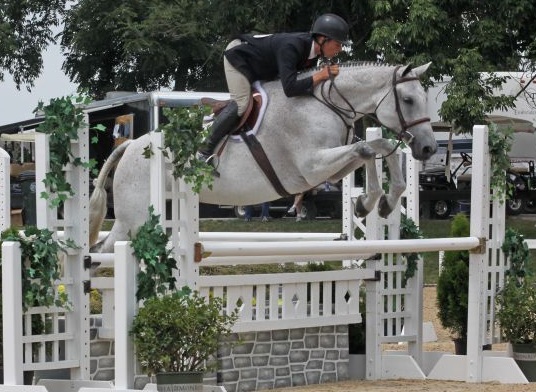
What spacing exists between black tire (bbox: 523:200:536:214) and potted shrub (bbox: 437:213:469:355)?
15.5 m

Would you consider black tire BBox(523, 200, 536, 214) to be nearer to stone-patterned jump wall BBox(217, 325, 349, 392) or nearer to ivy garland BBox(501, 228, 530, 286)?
ivy garland BBox(501, 228, 530, 286)

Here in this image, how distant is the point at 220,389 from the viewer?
649 cm

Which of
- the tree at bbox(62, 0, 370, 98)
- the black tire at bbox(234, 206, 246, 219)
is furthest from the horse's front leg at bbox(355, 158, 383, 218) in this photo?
the black tire at bbox(234, 206, 246, 219)

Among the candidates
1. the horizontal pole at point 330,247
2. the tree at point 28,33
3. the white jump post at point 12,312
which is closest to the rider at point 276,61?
the horizontal pole at point 330,247

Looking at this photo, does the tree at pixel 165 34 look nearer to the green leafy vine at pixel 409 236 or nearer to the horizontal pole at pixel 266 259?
the green leafy vine at pixel 409 236

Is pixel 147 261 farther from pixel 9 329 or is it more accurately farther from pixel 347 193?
pixel 347 193

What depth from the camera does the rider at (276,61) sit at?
787 centimetres

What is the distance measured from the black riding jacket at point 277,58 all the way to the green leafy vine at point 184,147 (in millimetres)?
1369

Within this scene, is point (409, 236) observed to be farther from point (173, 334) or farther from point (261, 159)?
point (173, 334)

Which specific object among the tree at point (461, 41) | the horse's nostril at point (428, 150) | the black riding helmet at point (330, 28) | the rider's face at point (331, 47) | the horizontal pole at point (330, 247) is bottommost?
the horizontal pole at point (330, 247)

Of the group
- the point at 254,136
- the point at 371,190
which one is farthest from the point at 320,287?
the point at 254,136

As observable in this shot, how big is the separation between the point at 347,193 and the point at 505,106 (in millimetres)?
10034

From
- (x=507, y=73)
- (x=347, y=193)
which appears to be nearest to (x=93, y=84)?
(x=507, y=73)

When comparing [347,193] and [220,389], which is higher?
[347,193]
